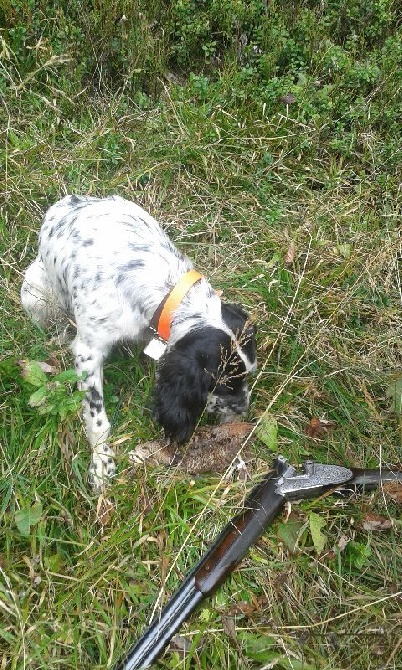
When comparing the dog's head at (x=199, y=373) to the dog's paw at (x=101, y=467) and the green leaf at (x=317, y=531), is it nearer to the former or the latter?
the dog's paw at (x=101, y=467)

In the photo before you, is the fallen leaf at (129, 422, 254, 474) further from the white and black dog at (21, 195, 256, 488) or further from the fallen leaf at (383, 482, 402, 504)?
the fallen leaf at (383, 482, 402, 504)

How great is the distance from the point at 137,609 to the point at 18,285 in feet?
6.56

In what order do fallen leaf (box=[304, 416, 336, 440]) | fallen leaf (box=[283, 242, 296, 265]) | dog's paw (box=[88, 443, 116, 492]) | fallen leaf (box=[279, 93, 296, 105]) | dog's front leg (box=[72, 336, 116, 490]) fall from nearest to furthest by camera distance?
1. dog's paw (box=[88, 443, 116, 492])
2. dog's front leg (box=[72, 336, 116, 490])
3. fallen leaf (box=[304, 416, 336, 440])
4. fallen leaf (box=[283, 242, 296, 265])
5. fallen leaf (box=[279, 93, 296, 105])

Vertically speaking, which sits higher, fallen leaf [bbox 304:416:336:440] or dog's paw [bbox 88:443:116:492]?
fallen leaf [bbox 304:416:336:440]

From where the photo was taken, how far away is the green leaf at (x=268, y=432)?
128 inches

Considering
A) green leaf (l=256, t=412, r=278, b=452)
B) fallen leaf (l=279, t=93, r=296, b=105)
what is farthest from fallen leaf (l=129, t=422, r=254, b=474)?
fallen leaf (l=279, t=93, r=296, b=105)

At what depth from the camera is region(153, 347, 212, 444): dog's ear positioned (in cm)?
287

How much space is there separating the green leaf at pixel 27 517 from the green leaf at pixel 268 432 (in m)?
1.09

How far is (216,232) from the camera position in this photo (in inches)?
168

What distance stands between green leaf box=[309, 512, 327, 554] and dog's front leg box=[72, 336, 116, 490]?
0.97 meters

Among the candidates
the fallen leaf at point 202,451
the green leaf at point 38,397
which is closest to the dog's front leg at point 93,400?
the fallen leaf at point 202,451

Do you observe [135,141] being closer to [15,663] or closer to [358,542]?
[358,542]

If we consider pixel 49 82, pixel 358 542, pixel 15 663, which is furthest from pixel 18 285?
pixel 358 542

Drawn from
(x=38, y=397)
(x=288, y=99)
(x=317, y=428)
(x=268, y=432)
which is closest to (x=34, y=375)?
(x=38, y=397)
